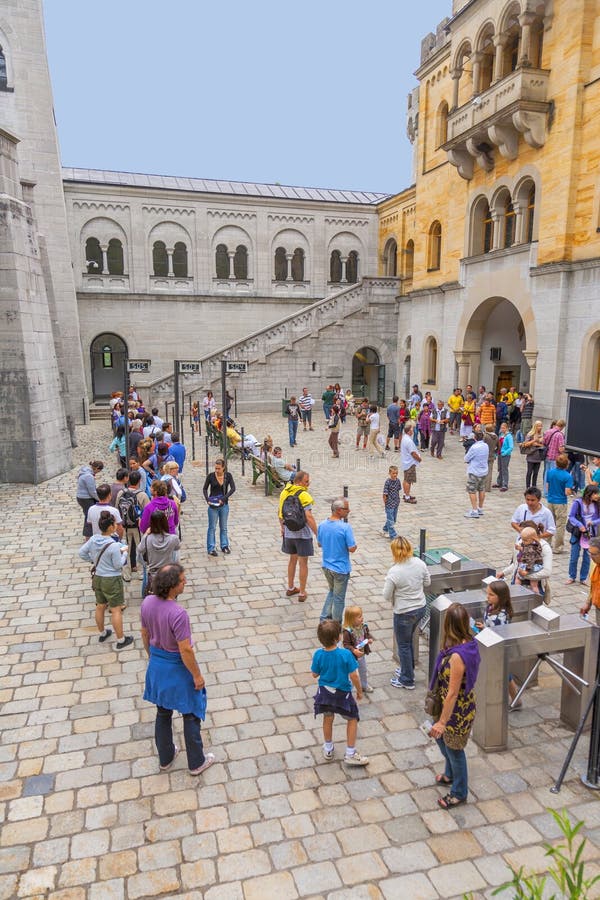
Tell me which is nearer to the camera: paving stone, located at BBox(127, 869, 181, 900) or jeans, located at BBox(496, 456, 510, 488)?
paving stone, located at BBox(127, 869, 181, 900)

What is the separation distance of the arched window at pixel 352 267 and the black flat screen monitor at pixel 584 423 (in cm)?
3343

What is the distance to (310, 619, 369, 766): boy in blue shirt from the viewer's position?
17.3ft

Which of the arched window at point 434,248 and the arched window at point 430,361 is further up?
the arched window at point 434,248

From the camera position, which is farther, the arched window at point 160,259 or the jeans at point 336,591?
the arched window at point 160,259

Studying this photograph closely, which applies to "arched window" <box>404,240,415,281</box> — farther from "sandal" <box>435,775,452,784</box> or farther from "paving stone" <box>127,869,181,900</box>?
"paving stone" <box>127,869,181,900</box>

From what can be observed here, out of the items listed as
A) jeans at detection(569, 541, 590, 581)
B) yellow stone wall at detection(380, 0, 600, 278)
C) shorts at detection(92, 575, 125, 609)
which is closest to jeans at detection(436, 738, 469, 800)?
shorts at detection(92, 575, 125, 609)

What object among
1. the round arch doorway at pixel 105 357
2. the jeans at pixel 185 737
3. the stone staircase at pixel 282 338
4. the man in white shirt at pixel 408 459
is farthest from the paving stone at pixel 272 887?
the round arch doorway at pixel 105 357

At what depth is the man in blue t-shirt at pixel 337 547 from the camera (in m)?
7.60

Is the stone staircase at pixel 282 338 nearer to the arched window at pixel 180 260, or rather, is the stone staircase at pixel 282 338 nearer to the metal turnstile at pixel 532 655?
the arched window at pixel 180 260

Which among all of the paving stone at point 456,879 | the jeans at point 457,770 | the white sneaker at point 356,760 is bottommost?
the paving stone at point 456,879

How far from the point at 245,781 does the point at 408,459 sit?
31.3 feet

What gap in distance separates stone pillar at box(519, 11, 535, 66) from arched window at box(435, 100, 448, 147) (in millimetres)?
6687

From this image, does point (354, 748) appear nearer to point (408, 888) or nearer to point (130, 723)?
point (408, 888)

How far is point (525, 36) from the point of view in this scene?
2022 cm
